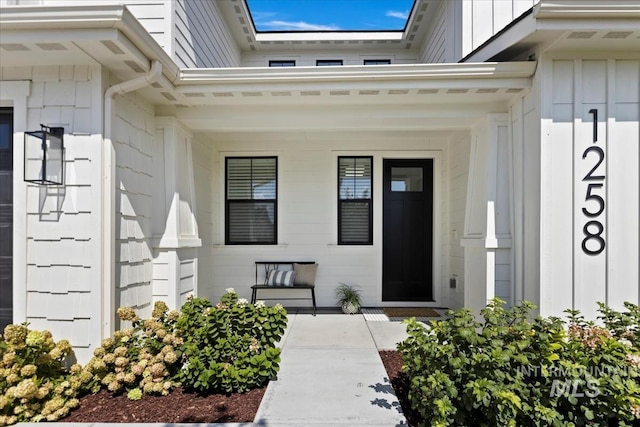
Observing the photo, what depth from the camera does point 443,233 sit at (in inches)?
221

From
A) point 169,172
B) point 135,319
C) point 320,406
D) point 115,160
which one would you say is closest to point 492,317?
point 320,406

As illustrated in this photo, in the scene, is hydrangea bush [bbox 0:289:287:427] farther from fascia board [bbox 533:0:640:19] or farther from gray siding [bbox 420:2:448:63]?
gray siding [bbox 420:2:448:63]

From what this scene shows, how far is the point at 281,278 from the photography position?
5.44 metres

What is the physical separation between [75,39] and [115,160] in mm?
972

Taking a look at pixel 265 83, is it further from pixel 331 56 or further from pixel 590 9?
pixel 331 56

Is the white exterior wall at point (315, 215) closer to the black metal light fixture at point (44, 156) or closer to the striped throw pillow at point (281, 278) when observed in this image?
the striped throw pillow at point (281, 278)

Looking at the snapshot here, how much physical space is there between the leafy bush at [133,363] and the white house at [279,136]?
212 millimetres

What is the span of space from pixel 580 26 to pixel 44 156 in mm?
4532

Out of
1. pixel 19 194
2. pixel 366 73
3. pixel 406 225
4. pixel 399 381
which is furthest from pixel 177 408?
pixel 406 225

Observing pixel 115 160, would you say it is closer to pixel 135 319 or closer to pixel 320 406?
pixel 135 319

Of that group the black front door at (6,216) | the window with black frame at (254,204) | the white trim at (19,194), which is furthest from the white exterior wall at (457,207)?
the black front door at (6,216)

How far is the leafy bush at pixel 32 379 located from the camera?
7.88ft

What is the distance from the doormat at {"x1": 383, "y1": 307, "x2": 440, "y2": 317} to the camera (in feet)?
16.9

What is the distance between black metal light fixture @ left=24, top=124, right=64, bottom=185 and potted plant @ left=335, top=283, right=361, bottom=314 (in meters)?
3.92
